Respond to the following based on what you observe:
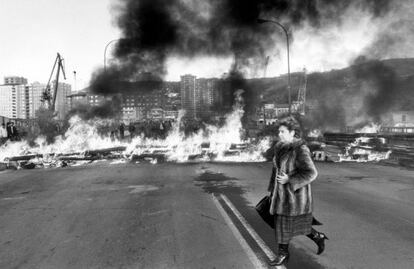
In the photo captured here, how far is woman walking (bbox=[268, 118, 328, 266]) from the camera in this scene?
3.68m

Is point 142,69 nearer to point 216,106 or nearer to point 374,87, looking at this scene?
point 216,106

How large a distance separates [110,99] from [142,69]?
4.92m

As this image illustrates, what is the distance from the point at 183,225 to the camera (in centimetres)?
541

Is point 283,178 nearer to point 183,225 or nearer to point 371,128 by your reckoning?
point 183,225

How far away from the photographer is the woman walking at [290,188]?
3676mm

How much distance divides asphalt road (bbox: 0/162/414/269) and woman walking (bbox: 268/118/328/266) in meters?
0.36

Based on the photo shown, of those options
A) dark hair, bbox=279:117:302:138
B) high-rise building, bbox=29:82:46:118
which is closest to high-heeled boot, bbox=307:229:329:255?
dark hair, bbox=279:117:302:138

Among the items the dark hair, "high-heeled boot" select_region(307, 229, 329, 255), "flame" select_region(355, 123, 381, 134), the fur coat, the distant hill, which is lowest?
"high-heeled boot" select_region(307, 229, 329, 255)

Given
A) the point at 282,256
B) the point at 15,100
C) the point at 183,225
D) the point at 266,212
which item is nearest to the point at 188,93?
the point at 183,225

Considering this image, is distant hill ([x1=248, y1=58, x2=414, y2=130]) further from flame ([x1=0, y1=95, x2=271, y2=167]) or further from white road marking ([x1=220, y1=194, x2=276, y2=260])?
white road marking ([x1=220, y1=194, x2=276, y2=260])

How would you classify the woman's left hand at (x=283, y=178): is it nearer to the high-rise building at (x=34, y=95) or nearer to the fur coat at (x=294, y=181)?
the fur coat at (x=294, y=181)

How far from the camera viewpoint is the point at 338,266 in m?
3.75

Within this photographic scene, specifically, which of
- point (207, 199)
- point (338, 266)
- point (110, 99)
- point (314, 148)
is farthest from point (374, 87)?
point (338, 266)

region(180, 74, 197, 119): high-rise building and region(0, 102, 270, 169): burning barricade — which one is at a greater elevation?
region(180, 74, 197, 119): high-rise building
